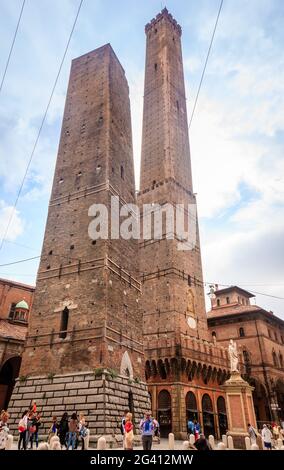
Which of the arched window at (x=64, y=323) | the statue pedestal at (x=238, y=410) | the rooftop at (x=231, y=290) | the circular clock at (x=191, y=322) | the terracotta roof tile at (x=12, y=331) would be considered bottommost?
the statue pedestal at (x=238, y=410)

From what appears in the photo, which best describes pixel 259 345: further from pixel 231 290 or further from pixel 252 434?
pixel 252 434

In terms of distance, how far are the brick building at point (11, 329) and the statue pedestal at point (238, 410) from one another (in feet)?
50.5

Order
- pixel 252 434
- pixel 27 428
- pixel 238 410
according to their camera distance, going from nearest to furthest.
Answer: pixel 27 428 → pixel 252 434 → pixel 238 410

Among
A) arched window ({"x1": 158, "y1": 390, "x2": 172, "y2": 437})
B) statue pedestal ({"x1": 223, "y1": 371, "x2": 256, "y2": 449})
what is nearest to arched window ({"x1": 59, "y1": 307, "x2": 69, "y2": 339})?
statue pedestal ({"x1": 223, "y1": 371, "x2": 256, "y2": 449})

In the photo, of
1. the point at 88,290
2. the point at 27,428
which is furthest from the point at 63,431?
the point at 88,290

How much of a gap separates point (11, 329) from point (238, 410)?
18.4 metres

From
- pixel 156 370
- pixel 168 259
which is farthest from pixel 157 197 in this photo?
pixel 156 370

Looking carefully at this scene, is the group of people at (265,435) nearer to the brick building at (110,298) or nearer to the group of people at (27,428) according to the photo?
the brick building at (110,298)

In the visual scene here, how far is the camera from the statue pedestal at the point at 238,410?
48.5 feet

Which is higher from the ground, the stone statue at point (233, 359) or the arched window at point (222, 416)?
the stone statue at point (233, 359)

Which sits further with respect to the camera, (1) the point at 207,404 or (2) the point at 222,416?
(2) the point at 222,416

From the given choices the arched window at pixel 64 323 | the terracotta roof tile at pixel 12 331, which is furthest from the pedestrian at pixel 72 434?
the terracotta roof tile at pixel 12 331

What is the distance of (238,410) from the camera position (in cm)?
1541
